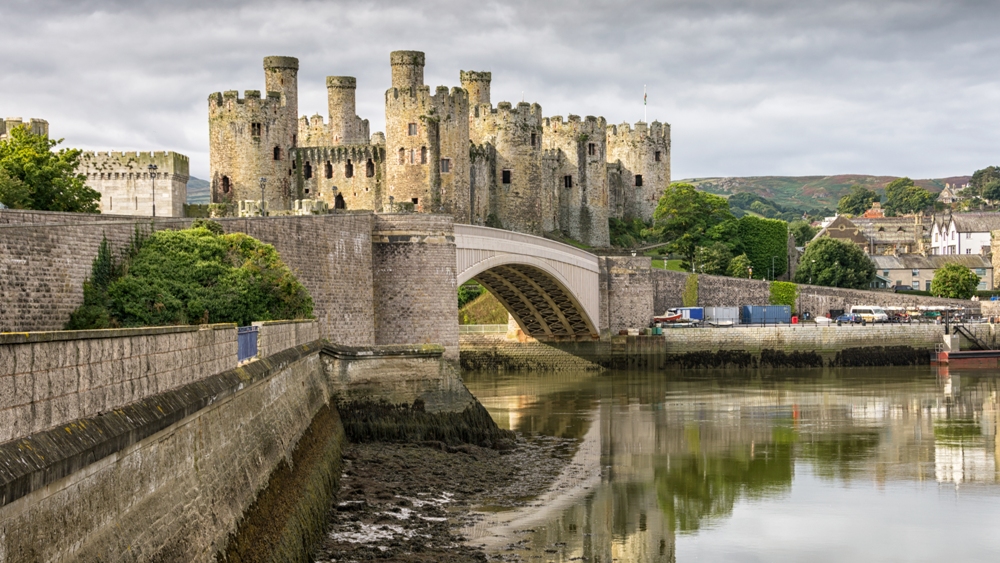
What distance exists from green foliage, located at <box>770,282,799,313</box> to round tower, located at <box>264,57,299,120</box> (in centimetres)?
2244

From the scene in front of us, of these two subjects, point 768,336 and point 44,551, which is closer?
point 44,551

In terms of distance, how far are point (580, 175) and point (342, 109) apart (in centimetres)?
1372

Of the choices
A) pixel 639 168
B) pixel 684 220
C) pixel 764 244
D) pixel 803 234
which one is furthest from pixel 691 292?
pixel 803 234

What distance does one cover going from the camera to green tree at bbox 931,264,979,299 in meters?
63.3

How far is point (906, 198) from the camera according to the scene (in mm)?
141750

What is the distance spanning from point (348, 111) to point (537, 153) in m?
8.84

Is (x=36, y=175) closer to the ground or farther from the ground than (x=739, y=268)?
farther from the ground

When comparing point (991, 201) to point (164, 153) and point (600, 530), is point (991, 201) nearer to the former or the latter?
point (164, 153)

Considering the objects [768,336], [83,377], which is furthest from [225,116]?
[83,377]

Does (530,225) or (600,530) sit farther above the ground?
(530,225)

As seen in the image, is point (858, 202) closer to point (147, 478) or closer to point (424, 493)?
point (424, 493)

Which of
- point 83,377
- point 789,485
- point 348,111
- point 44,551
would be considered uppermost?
point 348,111

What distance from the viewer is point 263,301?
2177 cm

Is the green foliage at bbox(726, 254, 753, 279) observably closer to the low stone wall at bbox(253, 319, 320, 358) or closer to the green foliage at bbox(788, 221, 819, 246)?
the low stone wall at bbox(253, 319, 320, 358)
